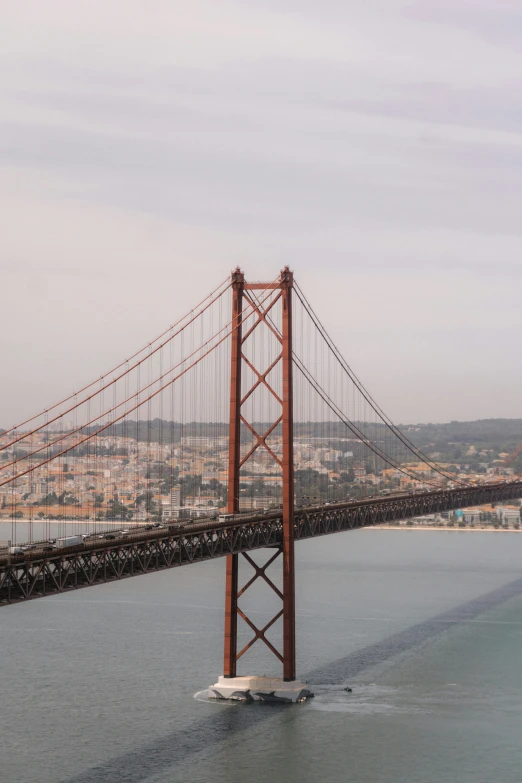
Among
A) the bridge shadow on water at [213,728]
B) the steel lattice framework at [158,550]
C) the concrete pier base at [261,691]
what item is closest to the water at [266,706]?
the bridge shadow on water at [213,728]

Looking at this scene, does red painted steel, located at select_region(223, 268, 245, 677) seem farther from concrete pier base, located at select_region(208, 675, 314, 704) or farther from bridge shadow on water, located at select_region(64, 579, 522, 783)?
bridge shadow on water, located at select_region(64, 579, 522, 783)

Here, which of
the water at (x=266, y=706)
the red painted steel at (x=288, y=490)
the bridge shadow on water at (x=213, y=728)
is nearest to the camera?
the bridge shadow on water at (x=213, y=728)

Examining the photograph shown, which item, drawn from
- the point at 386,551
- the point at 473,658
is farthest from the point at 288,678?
the point at 386,551

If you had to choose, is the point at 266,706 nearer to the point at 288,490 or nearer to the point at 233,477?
the point at 288,490

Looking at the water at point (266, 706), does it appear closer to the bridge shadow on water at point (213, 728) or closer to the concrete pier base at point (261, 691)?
the bridge shadow on water at point (213, 728)

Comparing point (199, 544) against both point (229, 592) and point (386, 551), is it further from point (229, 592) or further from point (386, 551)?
point (386, 551)

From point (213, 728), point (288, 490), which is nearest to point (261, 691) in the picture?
point (213, 728)
